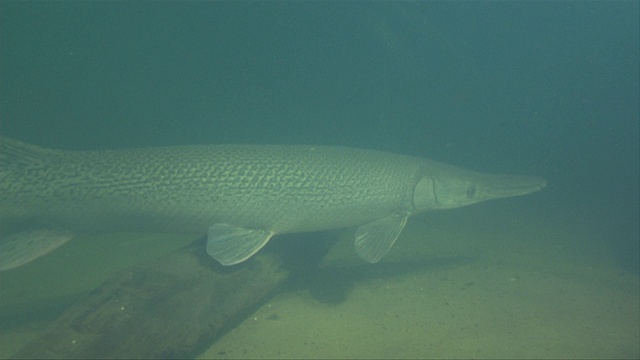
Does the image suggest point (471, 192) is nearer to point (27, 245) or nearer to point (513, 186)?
point (513, 186)

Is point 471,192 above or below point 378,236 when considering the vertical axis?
above

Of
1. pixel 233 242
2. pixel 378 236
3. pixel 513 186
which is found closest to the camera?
pixel 233 242

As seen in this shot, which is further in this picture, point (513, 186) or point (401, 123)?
point (401, 123)

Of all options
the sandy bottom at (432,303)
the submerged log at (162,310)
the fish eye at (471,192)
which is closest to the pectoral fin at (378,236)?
the sandy bottom at (432,303)

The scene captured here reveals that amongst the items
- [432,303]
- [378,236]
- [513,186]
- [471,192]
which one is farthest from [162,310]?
[513,186]

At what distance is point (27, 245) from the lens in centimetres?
385

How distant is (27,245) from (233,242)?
88.0 inches

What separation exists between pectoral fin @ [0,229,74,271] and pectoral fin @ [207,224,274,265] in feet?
5.48

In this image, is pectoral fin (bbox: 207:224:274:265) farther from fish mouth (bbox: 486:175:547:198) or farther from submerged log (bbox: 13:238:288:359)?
fish mouth (bbox: 486:175:547:198)

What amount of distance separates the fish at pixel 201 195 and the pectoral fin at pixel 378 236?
1cm

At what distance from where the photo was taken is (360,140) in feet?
105

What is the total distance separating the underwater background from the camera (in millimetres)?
3898

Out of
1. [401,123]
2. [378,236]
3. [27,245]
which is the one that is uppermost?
[27,245]

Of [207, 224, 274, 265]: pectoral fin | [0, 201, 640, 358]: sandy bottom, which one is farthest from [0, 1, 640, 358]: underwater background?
[207, 224, 274, 265]: pectoral fin
